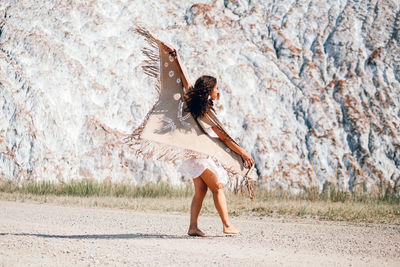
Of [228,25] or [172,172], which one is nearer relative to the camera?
[172,172]

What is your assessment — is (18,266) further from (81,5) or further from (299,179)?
(81,5)

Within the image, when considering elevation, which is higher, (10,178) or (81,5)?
(81,5)

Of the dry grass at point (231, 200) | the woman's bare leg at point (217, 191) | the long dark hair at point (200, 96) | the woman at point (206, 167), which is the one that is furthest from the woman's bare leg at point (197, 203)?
the dry grass at point (231, 200)

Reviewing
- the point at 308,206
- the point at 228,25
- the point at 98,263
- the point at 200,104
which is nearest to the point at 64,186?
the point at 308,206

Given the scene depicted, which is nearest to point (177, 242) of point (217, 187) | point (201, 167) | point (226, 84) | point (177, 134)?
point (217, 187)

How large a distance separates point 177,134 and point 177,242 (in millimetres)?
1454

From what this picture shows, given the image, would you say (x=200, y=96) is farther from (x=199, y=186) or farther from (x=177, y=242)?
(x=177, y=242)

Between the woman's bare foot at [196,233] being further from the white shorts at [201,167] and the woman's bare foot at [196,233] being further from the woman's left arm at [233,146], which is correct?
the woman's left arm at [233,146]

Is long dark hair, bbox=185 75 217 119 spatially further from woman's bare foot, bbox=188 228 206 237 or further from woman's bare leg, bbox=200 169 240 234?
woman's bare foot, bbox=188 228 206 237

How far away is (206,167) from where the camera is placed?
19.9 ft

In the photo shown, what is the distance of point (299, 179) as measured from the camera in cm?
1742

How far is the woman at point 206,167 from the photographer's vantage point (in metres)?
6.09

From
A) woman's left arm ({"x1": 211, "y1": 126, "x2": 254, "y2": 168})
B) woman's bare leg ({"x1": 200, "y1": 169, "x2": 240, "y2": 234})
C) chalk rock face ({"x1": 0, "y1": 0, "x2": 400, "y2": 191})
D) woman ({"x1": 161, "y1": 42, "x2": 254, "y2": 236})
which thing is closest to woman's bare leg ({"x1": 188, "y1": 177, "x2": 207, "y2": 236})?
woman ({"x1": 161, "y1": 42, "x2": 254, "y2": 236})

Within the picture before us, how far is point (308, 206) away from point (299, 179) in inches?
289
